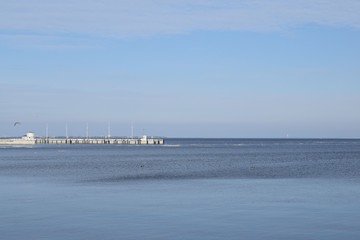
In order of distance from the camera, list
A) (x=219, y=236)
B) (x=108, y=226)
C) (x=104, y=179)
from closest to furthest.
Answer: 1. (x=219, y=236)
2. (x=108, y=226)
3. (x=104, y=179)

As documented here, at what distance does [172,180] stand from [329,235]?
26107 millimetres

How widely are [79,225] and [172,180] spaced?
23310 millimetres

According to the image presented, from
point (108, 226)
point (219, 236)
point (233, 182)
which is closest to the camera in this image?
point (219, 236)

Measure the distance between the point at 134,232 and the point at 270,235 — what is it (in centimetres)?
472

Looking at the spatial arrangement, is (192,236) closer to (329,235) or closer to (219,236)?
(219,236)

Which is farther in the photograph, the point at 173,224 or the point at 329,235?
the point at 173,224

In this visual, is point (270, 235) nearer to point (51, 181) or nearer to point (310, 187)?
point (310, 187)

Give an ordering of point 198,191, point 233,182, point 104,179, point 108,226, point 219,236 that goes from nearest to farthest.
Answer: point 219,236
point 108,226
point 198,191
point 233,182
point 104,179

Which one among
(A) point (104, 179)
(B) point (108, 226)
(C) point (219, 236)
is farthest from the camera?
(A) point (104, 179)

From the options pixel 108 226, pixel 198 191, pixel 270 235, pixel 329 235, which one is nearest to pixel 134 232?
pixel 108 226

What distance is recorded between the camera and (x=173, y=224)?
2353cm

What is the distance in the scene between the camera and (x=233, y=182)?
44.0m

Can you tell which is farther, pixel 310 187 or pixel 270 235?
pixel 310 187

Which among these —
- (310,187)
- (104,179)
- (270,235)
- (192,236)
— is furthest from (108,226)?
(104,179)
